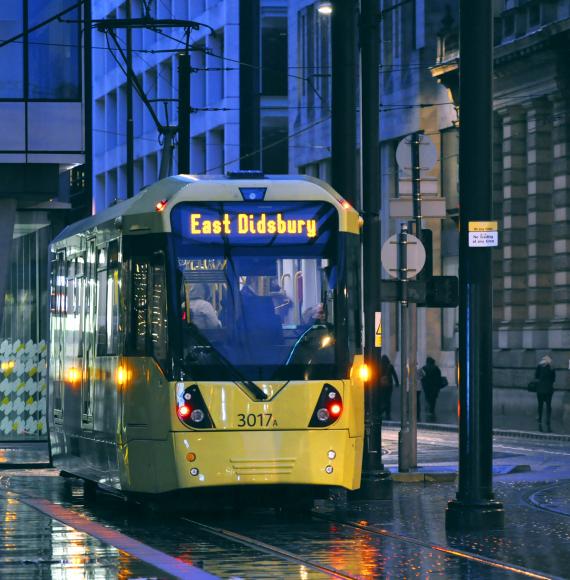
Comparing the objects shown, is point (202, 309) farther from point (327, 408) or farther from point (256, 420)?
point (327, 408)

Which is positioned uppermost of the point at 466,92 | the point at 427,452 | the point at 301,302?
the point at 466,92

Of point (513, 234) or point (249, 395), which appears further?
point (513, 234)

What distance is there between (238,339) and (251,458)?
1062 millimetres

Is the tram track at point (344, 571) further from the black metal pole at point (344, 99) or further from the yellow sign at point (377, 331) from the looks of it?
the black metal pole at point (344, 99)

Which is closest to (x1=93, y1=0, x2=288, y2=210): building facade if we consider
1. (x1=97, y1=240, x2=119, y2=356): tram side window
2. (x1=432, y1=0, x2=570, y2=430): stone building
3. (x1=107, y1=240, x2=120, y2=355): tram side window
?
(x1=432, y1=0, x2=570, y2=430): stone building

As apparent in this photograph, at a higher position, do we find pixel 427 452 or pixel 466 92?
pixel 466 92

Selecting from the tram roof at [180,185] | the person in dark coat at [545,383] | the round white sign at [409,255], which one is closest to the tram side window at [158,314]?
the tram roof at [180,185]

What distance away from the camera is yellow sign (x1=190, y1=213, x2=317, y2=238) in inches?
671

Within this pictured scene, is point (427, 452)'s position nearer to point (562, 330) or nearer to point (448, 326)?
point (562, 330)

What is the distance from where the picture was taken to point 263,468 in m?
16.5

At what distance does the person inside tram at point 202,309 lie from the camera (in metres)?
16.8

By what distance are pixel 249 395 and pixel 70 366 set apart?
4.63m

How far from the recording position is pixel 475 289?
1589cm

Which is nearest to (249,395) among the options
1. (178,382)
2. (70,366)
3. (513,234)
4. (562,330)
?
(178,382)
